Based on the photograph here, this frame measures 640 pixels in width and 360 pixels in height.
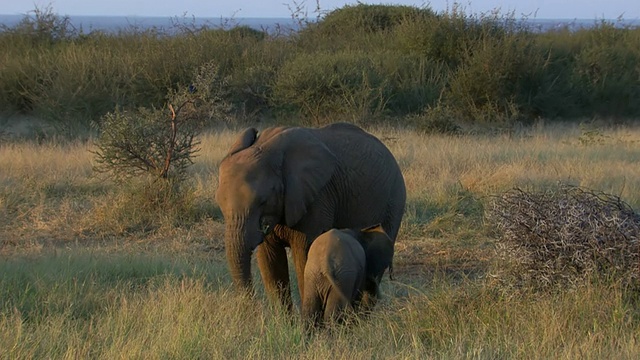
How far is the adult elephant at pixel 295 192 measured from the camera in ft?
17.4

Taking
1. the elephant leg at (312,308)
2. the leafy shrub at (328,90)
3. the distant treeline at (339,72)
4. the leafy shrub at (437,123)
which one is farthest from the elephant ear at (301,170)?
the leafy shrub at (328,90)

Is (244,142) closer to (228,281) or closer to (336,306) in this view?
(336,306)

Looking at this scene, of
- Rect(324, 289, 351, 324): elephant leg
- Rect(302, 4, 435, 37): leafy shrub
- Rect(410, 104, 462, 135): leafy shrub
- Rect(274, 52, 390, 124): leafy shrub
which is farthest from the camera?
Rect(302, 4, 435, 37): leafy shrub

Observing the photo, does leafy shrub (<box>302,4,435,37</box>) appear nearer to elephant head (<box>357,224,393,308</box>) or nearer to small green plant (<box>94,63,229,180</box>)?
small green plant (<box>94,63,229,180</box>)

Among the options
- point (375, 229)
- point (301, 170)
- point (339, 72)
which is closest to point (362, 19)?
point (339, 72)

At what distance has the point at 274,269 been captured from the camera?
237 inches

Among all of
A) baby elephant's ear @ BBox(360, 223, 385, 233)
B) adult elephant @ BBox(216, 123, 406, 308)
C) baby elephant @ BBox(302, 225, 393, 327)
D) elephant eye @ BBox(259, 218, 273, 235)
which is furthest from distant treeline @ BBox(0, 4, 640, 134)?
elephant eye @ BBox(259, 218, 273, 235)

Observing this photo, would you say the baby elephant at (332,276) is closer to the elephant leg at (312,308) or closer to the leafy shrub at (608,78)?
the elephant leg at (312,308)

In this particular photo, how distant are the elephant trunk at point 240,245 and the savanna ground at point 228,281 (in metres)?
0.26

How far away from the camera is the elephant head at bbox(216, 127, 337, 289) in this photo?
207 inches

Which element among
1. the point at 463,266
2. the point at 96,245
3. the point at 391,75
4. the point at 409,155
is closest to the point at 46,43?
the point at 391,75

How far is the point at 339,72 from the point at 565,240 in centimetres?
1308

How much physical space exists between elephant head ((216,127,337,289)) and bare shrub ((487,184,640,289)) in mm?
1342

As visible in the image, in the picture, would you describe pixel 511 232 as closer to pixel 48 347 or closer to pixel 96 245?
pixel 48 347
